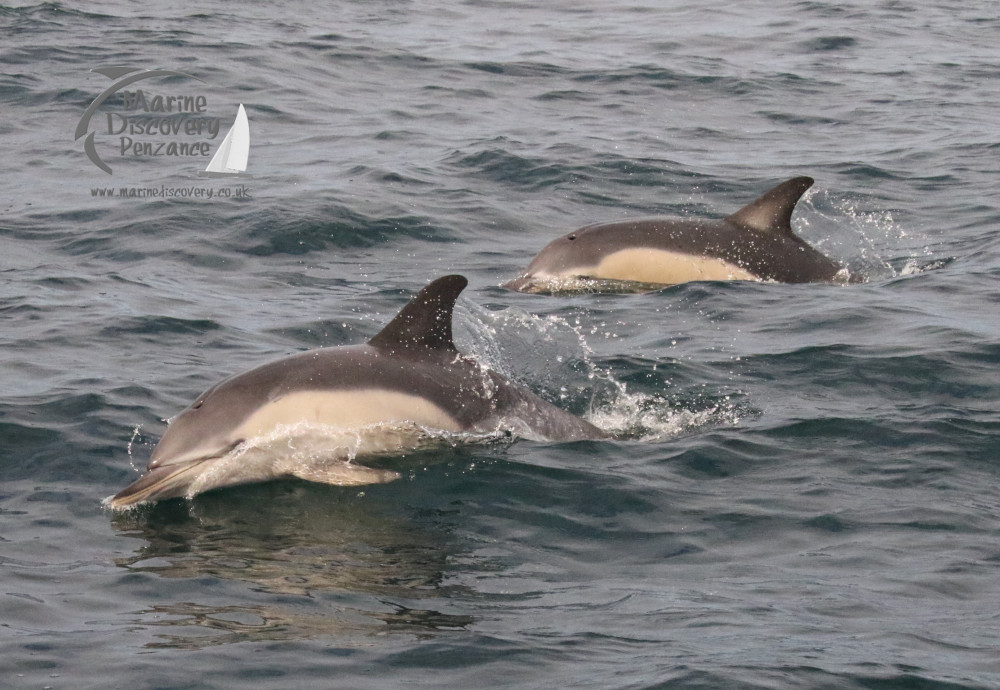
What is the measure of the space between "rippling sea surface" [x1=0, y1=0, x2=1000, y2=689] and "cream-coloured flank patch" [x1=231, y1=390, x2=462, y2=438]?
0.25 m

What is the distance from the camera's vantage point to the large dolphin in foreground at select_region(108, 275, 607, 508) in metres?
7.24

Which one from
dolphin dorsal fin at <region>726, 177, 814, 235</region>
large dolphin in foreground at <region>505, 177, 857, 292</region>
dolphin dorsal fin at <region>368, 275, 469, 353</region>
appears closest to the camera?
dolphin dorsal fin at <region>368, 275, 469, 353</region>

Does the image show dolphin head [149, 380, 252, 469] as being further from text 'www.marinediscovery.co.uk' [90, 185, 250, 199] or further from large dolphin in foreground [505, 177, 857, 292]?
text 'www.marinediscovery.co.uk' [90, 185, 250, 199]

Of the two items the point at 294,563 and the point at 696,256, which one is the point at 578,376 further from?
the point at 294,563

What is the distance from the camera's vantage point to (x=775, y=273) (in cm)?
1235

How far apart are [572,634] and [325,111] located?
1580cm

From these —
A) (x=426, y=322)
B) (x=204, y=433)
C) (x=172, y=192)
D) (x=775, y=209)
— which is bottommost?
(x=172, y=192)

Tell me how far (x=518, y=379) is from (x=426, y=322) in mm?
1901

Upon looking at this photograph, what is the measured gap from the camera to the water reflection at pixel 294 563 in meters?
5.83

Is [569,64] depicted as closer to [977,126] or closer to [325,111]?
[325,111]

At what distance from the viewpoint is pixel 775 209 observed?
39.8 feet

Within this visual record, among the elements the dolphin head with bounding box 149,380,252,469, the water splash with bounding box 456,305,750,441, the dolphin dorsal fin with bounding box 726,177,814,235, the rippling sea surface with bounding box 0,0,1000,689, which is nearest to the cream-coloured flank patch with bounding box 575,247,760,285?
the rippling sea surface with bounding box 0,0,1000,689

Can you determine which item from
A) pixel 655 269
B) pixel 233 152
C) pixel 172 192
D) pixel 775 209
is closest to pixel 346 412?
pixel 655 269

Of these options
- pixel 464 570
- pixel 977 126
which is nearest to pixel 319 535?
pixel 464 570
